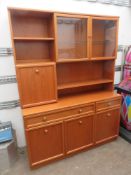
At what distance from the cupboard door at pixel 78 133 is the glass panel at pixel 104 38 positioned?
3.33 feet

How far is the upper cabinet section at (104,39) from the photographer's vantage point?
6.89 ft

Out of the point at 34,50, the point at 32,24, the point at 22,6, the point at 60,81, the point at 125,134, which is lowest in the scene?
the point at 125,134

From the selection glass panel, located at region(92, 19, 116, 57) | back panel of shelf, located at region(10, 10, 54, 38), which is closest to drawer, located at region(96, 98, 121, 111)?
glass panel, located at region(92, 19, 116, 57)

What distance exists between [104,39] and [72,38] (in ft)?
1.91

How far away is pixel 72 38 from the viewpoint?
2.02 m

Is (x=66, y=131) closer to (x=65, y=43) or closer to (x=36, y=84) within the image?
(x=36, y=84)

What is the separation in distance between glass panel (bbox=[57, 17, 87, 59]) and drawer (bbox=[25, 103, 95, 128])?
71 centimetres

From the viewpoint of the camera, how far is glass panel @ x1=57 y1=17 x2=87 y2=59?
6.22 feet

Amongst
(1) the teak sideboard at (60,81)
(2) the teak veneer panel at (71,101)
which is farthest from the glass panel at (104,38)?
(2) the teak veneer panel at (71,101)

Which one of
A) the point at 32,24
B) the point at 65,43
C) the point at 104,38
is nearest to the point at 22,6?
the point at 32,24

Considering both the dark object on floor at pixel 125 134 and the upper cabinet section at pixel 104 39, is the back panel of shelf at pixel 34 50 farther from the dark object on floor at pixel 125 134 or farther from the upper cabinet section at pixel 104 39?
the dark object on floor at pixel 125 134

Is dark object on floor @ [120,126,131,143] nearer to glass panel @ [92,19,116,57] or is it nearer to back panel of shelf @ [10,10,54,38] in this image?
glass panel @ [92,19,116,57]

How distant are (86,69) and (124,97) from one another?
0.82 m

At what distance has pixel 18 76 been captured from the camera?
5.49 ft
